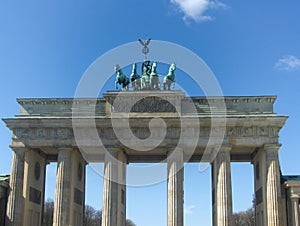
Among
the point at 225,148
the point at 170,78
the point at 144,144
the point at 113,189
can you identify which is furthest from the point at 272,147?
the point at 113,189

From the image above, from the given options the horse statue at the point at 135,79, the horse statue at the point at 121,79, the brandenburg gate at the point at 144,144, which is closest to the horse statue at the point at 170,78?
the brandenburg gate at the point at 144,144

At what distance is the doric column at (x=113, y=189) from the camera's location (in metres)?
52.7

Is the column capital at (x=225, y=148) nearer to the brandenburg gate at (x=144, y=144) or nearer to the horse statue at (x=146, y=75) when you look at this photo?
the brandenburg gate at (x=144, y=144)

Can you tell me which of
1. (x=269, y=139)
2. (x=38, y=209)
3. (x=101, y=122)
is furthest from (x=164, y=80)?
(x=38, y=209)

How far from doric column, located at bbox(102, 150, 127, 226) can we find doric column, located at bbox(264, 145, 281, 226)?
56.7ft

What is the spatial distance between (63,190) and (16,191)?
17.8 ft

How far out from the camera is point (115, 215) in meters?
52.9

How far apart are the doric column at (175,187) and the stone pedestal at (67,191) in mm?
11694

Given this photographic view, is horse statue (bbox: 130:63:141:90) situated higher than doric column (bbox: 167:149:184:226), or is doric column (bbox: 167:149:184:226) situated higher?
horse statue (bbox: 130:63:141:90)

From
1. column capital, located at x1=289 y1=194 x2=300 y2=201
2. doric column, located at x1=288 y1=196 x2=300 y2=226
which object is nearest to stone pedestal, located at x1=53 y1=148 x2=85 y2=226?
doric column, located at x1=288 y1=196 x2=300 y2=226

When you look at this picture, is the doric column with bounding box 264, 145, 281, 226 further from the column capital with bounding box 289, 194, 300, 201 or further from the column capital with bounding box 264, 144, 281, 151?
the column capital with bounding box 289, 194, 300, 201

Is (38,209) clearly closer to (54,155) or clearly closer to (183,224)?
(54,155)

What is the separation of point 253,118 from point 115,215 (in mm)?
19531

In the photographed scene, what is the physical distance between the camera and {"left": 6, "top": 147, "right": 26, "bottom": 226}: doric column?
52844mm
